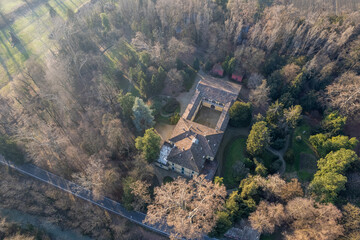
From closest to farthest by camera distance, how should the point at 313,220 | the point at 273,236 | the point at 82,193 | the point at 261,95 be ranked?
the point at 313,220
the point at 273,236
the point at 82,193
the point at 261,95

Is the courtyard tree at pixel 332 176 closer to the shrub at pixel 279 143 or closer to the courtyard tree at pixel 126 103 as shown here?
the shrub at pixel 279 143

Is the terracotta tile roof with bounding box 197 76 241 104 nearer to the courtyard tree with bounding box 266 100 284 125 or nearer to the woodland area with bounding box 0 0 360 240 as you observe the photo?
the woodland area with bounding box 0 0 360 240

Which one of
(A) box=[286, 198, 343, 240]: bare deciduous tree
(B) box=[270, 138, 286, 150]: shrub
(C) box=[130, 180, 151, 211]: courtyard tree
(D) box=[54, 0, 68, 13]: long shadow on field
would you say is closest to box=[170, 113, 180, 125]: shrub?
(C) box=[130, 180, 151, 211]: courtyard tree

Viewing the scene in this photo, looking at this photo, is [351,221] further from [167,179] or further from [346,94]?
[167,179]

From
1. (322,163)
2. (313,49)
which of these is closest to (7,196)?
(322,163)

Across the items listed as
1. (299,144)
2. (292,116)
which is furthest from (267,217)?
(292,116)

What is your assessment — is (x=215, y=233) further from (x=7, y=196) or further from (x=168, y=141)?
(x=7, y=196)
